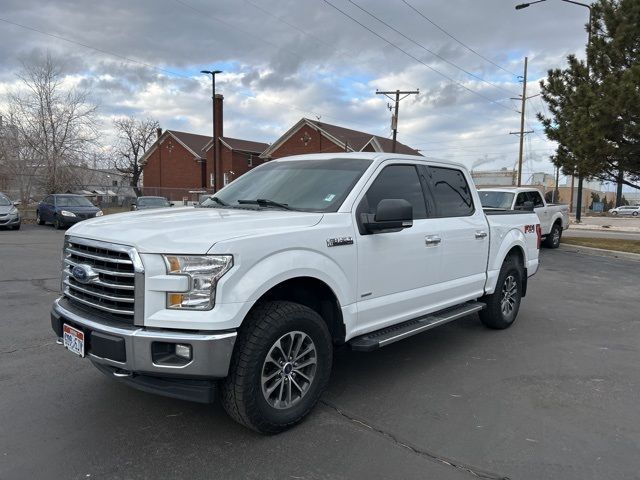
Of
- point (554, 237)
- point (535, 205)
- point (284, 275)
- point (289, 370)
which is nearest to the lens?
point (284, 275)

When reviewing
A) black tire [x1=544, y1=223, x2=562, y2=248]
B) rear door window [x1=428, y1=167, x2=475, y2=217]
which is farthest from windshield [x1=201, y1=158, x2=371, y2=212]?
black tire [x1=544, y1=223, x2=562, y2=248]

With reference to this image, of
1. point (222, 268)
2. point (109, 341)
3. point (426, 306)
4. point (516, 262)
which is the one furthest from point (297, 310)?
point (516, 262)

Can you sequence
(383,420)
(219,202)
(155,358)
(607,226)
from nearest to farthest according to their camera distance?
1. (155,358)
2. (383,420)
3. (219,202)
4. (607,226)

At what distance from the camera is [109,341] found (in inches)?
125

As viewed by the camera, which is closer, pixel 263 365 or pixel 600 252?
pixel 263 365

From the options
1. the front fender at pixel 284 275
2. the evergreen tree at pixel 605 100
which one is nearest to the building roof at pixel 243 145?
the evergreen tree at pixel 605 100

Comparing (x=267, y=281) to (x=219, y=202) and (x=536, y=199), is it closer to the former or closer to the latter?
(x=219, y=202)

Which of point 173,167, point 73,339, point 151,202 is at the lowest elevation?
point 73,339

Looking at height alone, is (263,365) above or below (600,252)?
above

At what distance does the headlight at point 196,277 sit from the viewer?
3094 millimetres

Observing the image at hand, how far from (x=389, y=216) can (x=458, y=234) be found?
1.59 m

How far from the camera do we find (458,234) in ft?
17.1

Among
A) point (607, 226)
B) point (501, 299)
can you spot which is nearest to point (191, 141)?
point (607, 226)

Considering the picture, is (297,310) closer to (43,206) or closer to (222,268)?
(222,268)
